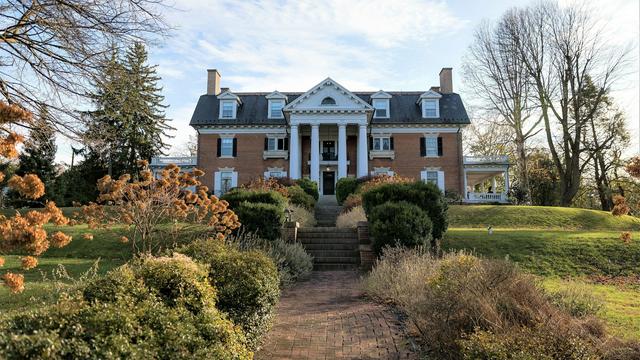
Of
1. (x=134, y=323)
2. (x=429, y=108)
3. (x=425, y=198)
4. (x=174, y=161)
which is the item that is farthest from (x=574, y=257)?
(x=174, y=161)

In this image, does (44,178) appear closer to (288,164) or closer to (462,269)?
(288,164)

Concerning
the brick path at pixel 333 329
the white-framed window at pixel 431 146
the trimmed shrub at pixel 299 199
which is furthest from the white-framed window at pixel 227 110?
the brick path at pixel 333 329

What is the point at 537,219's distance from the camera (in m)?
22.2

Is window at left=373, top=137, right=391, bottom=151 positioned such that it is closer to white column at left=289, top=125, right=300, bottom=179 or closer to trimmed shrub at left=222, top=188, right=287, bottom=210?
white column at left=289, top=125, right=300, bottom=179

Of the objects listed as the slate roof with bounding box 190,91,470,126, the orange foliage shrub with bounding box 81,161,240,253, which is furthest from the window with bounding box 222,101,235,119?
the orange foliage shrub with bounding box 81,161,240,253

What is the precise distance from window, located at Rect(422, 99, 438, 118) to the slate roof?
0.47 meters

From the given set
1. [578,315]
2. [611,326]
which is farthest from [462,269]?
[611,326]

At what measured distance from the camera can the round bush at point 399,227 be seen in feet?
37.3

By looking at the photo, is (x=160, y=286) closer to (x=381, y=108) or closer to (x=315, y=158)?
(x=315, y=158)

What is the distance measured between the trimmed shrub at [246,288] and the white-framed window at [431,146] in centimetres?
3011

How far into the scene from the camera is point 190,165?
117ft

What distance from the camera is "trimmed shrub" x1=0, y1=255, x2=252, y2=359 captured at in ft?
8.77

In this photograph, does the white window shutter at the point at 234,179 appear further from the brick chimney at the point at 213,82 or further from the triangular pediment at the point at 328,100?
the brick chimney at the point at 213,82

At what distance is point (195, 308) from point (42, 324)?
4.71 feet
